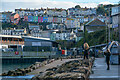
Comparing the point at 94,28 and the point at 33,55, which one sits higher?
the point at 94,28

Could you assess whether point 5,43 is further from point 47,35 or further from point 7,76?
point 47,35

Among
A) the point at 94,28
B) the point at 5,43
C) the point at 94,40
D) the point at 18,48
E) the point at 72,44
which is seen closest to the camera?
the point at 18,48

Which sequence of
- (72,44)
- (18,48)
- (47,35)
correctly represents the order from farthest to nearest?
(47,35) < (72,44) < (18,48)

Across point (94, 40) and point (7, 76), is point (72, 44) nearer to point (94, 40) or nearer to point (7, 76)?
point (94, 40)

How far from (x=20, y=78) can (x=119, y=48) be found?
6995 millimetres

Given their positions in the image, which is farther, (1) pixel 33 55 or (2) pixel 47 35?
(2) pixel 47 35

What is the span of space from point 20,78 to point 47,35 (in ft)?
517

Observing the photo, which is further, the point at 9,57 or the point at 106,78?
the point at 9,57

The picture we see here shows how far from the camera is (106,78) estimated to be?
1165cm

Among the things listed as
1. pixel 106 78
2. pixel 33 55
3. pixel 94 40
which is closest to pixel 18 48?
pixel 33 55

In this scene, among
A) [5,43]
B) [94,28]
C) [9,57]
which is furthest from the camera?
[94,28]

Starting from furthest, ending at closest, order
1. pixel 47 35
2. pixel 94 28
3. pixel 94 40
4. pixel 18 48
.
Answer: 1. pixel 47 35
2. pixel 94 28
3. pixel 94 40
4. pixel 18 48

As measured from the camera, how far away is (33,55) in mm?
64875

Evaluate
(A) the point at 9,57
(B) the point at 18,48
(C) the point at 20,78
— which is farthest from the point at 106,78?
(B) the point at 18,48
